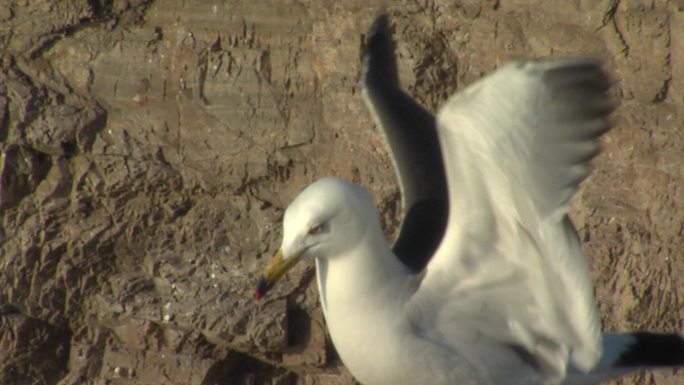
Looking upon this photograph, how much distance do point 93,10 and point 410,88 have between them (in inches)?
48.8

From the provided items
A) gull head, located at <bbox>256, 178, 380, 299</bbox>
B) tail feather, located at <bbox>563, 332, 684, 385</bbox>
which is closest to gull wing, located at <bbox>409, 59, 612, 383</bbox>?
tail feather, located at <bbox>563, 332, 684, 385</bbox>

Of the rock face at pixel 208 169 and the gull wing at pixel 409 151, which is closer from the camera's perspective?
the gull wing at pixel 409 151

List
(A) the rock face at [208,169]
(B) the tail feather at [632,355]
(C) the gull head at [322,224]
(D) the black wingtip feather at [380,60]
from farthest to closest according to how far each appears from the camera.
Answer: (A) the rock face at [208,169]
(D) the black wingtip feather at [380,60]
(B) the tail feather at [632,355]
(C) the gull head at [322,224]

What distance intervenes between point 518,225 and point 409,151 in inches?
28.8

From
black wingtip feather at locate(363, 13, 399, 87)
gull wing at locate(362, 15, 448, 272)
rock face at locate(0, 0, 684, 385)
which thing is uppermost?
black wingtip feather at locate(363, 13, 399, 87)

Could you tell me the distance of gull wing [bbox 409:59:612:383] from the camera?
372cm

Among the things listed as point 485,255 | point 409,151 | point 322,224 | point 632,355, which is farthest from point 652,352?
point 322,224

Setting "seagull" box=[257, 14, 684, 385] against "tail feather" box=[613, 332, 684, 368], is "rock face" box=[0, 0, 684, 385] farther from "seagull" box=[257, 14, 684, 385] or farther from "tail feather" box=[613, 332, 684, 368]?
"seagull" box=[257, 14, 684, 385]

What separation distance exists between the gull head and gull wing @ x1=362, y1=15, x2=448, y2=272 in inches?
13.7

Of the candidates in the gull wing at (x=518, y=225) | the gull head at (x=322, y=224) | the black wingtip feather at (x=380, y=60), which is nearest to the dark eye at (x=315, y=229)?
the gull head at (x=322, y=224)

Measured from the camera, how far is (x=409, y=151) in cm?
458

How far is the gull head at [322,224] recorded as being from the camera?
398 centimetres

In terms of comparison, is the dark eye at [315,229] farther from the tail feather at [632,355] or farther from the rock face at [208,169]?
the rock face at [208,169]

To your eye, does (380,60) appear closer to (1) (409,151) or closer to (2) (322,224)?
(1) (409,151)
